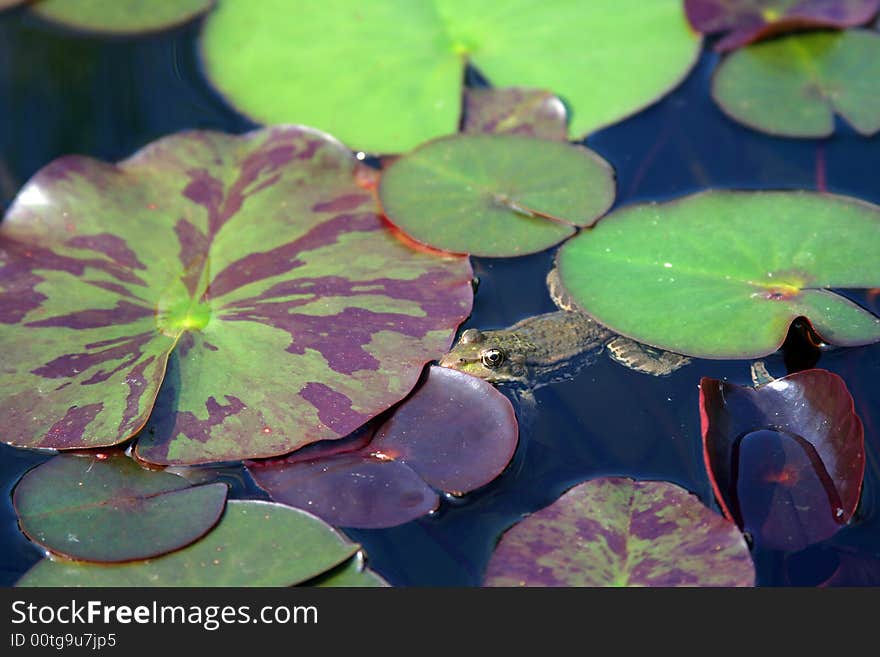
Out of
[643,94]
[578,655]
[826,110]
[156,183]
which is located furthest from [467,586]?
[826,110]

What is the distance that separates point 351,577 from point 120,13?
12.6ft

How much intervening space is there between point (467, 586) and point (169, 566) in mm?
1005

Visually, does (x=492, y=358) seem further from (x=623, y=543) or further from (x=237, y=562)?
(x=237, y=562)

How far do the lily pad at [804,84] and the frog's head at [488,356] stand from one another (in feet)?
6.15

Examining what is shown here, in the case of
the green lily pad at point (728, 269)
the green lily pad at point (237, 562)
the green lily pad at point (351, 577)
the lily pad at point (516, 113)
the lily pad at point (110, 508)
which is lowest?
the green lily pad at point (351, 577)

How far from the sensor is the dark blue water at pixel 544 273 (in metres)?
3.10

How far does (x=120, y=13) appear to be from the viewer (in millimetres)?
5164

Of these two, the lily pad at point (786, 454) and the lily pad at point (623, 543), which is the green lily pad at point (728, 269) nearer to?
the lily pad at point (786, 454)

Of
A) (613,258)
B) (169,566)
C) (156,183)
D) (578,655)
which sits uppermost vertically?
(156,183)

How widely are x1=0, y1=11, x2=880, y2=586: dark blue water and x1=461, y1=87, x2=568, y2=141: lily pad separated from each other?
0.81 feet

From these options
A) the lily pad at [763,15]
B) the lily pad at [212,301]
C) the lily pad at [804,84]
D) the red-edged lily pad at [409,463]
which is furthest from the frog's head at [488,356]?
the lily pad at [763,15]

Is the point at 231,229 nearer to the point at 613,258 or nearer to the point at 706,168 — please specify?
the point at 613,258

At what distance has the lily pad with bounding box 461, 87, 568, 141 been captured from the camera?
452cm

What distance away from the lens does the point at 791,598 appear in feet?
9.54
